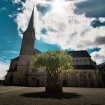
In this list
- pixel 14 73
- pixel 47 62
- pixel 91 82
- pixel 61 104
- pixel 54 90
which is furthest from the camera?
pixel 14 73

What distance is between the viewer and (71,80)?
52594mm

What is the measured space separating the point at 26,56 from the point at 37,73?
9890 millimetres

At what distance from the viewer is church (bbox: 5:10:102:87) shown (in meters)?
50.9

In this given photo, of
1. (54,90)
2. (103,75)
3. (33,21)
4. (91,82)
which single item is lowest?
(54,90)

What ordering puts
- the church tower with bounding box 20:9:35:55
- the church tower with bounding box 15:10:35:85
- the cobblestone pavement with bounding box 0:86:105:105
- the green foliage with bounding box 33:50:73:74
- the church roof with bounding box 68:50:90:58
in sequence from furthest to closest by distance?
1. the church roof with bounding box 68:50:90:58
2. the church tower with bounding box 20:9:35:55
3. the church tower with bounding box 15:10:35:85
4. the green foliage with bounding box 33:50:73:74
5. the cobblestone pavement with bounding box 0:86:105:105

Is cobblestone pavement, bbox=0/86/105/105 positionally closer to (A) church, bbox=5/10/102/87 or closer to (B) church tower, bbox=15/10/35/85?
(A) church, bbox=5/10/102/87

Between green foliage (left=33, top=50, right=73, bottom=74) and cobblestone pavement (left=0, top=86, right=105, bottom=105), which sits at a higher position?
green foliage (left=33, top=50, right=73, bottom=74)

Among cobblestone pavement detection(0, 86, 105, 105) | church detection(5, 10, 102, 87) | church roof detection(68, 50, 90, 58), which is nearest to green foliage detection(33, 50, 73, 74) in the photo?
cobblestone pavement detection(0, 86, 105, 105)

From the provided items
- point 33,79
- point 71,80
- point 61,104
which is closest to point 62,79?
point 71,80

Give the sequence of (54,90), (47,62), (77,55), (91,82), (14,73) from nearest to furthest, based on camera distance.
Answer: (54,90) < (47,62) < (91,82) < (14,73) < (77,55)

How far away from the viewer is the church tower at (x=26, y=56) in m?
52.9

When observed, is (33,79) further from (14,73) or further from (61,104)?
(61,104)

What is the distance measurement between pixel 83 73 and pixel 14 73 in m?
31.2

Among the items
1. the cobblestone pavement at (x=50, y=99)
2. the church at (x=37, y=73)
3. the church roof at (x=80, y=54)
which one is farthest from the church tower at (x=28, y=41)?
the cobblestone pavement at (x=50, y=99)
